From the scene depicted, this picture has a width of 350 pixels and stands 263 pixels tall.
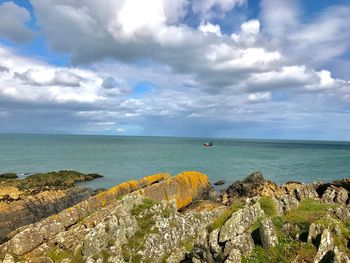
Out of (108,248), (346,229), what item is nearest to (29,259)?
(108,248)

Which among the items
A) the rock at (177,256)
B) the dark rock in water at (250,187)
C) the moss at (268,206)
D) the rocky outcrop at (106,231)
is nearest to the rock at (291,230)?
the moss at (268,206)

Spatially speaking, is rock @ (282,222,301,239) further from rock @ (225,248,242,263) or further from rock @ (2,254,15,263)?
rock @ (2,254,15,263)

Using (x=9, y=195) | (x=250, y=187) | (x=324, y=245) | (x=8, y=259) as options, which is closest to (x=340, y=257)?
(x=324, y=245)

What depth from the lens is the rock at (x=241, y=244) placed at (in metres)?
13.7

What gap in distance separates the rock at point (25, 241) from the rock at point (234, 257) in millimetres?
10652

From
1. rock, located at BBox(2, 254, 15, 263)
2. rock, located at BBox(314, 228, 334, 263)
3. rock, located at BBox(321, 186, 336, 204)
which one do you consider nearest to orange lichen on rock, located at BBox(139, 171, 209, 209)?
rock, located at BBox(321, 186, 336, 204)

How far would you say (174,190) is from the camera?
112 ft

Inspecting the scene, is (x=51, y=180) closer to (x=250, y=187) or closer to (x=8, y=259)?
(x=250, y=187)

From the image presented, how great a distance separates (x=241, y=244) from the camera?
13.8 meters

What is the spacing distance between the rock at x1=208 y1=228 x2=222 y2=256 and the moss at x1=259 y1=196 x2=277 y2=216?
11.9 ft

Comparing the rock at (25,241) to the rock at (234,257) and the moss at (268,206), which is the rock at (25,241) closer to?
the rock at (234,257)

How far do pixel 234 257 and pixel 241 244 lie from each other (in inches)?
29.4

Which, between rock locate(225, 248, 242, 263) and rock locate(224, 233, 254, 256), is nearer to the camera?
rock locate(225, 248, 242, 263)

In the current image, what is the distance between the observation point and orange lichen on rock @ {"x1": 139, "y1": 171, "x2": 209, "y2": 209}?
31.6 meters
